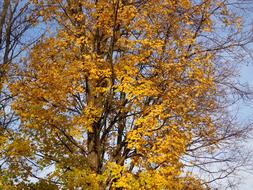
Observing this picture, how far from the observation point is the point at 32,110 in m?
11.5

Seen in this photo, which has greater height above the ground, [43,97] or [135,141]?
[43,97]

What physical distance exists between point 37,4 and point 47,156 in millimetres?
4607

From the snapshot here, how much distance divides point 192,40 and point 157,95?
1879 mm

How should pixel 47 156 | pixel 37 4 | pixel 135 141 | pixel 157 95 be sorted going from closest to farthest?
pixel 135 141 < pixel 157 95 < pixel 47 156 < pixel 37 4

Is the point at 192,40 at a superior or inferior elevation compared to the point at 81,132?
superior

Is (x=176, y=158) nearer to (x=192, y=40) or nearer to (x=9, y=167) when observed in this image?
(x=192, y=40)

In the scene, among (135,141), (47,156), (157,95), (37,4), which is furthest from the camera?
(37,4)

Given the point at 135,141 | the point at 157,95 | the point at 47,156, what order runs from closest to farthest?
1. the point at 135,141
2. the point at 157,95
3. the point at 47,156

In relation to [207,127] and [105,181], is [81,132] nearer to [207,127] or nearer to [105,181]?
[105,181]

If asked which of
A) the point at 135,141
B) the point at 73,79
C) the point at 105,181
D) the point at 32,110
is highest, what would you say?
the point at 73,79

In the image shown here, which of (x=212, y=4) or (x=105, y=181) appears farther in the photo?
(x=212, y=4)

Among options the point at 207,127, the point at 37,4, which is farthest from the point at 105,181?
the point at 37,4

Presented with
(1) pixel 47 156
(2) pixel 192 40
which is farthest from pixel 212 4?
(1) pixel 47 156

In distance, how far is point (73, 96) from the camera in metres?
12.6
